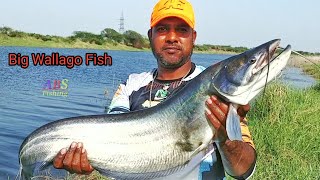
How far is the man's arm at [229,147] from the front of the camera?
10.2ft

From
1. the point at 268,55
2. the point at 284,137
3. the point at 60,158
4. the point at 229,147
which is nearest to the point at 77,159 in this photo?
the point at 60,158

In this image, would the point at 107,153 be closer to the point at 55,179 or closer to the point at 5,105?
the point at 55,179

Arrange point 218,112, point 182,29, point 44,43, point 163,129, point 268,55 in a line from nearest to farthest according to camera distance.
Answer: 1. point 268,55
2. point 218,112
3. point 163,129
4. point 182,29
5. point 44,43

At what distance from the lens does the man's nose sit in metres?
3.86

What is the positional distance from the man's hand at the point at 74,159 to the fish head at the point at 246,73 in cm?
117

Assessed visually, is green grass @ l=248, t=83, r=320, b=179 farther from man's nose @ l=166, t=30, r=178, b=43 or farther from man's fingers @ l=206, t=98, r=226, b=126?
man's fingers @ l=206, t=98, r=226, b=126

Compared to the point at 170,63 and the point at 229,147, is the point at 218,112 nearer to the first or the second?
the point at 229,147

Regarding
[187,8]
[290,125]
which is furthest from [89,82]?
[187,8]

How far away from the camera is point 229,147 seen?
128 inches

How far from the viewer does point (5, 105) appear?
55.3 ft

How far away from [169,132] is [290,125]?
6818mm

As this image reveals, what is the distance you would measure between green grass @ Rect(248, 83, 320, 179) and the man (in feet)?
6.44

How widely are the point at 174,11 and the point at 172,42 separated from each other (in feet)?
0.91

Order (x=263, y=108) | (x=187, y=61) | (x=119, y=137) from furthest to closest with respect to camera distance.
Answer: (x=263, y=108) → (x=187, y=61) → (x=119, y=137)
